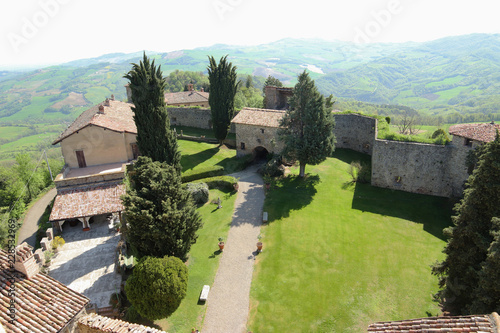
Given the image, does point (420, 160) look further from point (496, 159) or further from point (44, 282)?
point (44, 282)

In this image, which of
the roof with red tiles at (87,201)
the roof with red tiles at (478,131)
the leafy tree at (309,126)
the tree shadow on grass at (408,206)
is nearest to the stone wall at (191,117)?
the leafy tree at (309,126)

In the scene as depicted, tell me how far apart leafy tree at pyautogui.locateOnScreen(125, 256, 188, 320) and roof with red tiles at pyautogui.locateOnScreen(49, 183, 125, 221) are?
996 centimetres

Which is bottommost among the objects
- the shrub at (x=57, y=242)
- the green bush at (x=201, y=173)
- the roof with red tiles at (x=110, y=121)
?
the shrub at (x=57, y=242)

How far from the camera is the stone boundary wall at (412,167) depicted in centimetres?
2823

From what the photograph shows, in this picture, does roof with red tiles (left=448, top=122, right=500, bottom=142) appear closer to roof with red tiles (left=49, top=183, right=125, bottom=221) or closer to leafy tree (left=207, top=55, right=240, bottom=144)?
leafy tree (left=207, top=55, right=240, bottom=144)

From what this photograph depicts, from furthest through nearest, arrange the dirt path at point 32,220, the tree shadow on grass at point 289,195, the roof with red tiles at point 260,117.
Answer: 1. the roof with red tiles at point 260,117
2. the dirt path at point 32,220
3. the tree shadow on grass at point 289,195

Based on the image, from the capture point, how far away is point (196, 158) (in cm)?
4197

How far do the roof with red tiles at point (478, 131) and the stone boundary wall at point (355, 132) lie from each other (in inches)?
519

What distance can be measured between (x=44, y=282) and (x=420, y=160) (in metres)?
32.3

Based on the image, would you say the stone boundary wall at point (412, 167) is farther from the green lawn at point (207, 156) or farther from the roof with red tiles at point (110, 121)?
the roof with red tiles at point (110, 121)

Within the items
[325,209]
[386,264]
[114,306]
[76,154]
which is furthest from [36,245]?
[386,264]

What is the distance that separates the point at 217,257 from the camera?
74.1ft

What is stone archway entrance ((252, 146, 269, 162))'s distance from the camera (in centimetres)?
4188

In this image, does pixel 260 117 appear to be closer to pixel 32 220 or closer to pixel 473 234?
pixel 473 234
